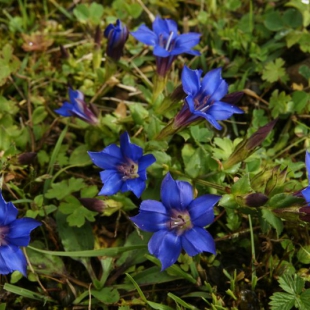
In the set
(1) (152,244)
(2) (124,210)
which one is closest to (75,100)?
(2) (124,210)

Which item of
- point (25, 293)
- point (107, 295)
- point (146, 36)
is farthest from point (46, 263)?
point (146, 36)

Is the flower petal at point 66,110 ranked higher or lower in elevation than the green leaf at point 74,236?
higher

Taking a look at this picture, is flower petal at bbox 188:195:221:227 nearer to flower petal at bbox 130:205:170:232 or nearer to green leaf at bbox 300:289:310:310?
flower petal at bbox 130:205:170:232

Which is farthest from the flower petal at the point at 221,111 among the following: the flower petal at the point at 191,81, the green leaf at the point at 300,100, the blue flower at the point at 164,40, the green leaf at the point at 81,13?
the green leaf at the point at 81,13

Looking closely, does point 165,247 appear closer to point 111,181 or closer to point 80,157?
point 111,181

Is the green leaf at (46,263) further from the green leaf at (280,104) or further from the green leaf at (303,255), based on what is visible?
the green leaf at (280,104)

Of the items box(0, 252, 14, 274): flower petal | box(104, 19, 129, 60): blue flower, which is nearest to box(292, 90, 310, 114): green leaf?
box(104, 19, 129, 60): blue flower
